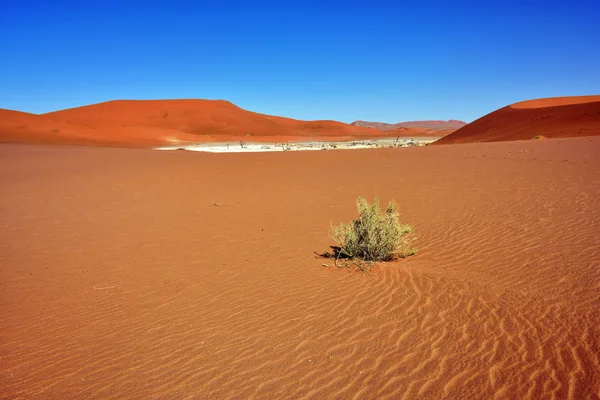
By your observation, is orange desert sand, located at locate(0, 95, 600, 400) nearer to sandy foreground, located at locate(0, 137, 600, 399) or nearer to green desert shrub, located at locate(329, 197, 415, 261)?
sandy foreground, located at locate(0, 137, 600, 399)

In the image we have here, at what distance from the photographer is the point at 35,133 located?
39031 millimetres

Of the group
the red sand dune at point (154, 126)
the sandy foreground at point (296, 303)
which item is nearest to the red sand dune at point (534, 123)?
the sandy foreground at point (296, 303)

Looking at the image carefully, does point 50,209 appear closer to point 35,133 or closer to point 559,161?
point 559,161

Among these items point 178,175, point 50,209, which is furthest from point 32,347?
point 178,175

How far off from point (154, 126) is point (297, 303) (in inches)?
3133

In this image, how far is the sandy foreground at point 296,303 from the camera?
3.48 meters

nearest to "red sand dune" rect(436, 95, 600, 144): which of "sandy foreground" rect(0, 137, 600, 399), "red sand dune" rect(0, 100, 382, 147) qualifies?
"sandy foreground" rect(0, 137, 600, 399)

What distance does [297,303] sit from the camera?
4.94m

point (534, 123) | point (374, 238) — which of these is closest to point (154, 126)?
point (534, 123)

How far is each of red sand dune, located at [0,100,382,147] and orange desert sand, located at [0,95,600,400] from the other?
3407 cm

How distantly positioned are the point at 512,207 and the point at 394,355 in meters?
6.77

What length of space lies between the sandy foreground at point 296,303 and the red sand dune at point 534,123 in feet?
83.9

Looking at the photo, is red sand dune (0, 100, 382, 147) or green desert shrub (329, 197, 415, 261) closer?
green desert shrub (329, 197, 415, 261)

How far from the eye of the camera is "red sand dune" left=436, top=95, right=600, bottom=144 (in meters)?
32.1
